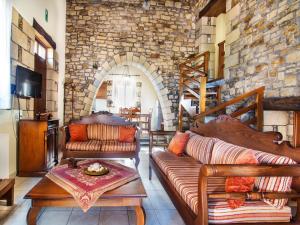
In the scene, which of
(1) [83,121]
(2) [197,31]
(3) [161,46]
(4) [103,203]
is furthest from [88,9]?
(4) [103,203]

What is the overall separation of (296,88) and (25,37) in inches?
165

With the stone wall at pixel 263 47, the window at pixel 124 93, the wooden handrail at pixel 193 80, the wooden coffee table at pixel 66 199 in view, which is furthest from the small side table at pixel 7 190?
the window at pixel 124 93

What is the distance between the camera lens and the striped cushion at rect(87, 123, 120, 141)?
185 inches

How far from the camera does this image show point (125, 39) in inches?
285

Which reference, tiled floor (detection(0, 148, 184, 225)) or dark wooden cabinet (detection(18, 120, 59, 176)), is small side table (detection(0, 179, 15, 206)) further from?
dark wooden cabinet (detection(18, 120, 59, 176))

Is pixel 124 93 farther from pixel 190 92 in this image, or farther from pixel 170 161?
pixel 170 161

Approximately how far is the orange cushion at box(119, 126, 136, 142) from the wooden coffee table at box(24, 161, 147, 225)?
2.43 meters

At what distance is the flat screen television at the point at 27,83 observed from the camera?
12.2 ft

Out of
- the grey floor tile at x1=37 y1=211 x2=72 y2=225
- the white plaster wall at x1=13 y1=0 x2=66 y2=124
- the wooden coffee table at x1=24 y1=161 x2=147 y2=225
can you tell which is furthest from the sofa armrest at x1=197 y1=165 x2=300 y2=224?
the white plaster wall at x1=13 y1=0 x2=66 y2=124

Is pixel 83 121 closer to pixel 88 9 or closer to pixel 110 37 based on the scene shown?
pixel 110 37

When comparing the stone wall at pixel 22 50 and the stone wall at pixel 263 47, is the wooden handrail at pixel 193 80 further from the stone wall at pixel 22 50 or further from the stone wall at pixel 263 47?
the stone wall at pixel 22 50

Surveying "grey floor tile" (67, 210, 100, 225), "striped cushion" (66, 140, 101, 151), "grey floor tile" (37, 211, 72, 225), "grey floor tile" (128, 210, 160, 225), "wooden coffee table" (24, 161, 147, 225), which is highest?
"striped cushion" (66, 140, 101, 151)

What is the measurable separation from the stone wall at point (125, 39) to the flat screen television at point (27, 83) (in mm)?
→ 2652

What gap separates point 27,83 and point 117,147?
1.77 metres
